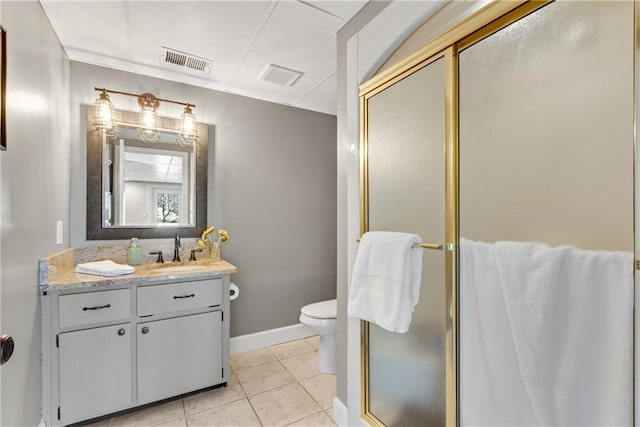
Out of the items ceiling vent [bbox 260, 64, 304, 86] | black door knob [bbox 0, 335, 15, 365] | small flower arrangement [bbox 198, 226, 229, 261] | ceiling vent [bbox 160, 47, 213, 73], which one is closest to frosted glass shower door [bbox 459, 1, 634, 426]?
black door knob [bbox 0, 335, 15, 365]

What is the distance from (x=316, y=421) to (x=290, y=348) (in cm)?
103

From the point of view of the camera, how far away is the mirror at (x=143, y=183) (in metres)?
2.21

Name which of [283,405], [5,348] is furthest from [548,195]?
[283,405]

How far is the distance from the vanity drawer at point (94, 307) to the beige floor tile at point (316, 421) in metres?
1.24

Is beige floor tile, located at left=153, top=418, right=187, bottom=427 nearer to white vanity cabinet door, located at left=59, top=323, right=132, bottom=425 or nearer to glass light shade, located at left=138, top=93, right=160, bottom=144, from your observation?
white vanity cabinet door, located at left=59, top=323, right=132, bottom=425

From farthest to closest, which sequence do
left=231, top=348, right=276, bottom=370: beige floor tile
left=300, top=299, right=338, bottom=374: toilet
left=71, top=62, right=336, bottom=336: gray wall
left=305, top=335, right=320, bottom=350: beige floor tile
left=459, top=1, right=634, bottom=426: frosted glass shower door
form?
left=305, top=335, right=320, bottom=350: beige floor tile → left=71, top=62, right=336, bottom=336: gray wall → left=231, top=348, right=276, bottom=370: beige floor tile → left=300, top=299, right=338, bottom=374: toilet → left=459, top=1, right=634, bottom=426: frosted glass shower door

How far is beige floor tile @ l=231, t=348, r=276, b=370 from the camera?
8.15 feet

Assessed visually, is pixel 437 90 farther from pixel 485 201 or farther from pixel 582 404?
pixel 582 404

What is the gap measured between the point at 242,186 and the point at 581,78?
2.41 m

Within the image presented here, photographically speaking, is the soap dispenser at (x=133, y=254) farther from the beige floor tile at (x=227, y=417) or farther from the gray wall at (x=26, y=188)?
the beige floor tile at (x=227, y=417)

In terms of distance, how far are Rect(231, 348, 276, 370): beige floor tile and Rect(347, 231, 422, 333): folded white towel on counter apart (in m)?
1.57

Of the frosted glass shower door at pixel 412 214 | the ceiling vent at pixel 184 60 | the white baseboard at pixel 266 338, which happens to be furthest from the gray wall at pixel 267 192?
the frosted glass shower door at pixel 412 214

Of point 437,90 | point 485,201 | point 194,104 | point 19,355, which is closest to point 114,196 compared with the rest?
point 194,104

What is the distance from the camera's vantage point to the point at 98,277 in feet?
5.76
